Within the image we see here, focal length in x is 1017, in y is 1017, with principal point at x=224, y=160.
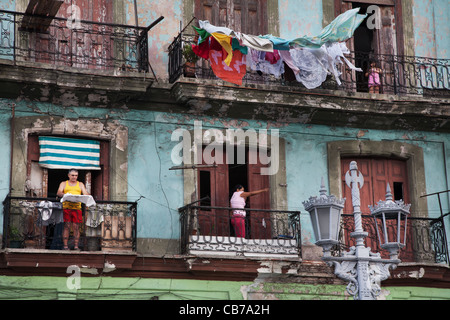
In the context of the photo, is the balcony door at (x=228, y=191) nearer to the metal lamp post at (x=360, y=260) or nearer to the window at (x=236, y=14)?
the window at (x=236, y=14)

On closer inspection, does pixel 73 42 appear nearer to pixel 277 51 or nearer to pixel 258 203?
pixel 277 51

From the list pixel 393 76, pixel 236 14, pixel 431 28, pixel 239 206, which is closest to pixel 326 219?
pixel 239 206

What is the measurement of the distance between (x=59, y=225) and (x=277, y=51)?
4680 millimetres

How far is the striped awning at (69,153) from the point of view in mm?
16453

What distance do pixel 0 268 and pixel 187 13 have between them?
18.3 ft

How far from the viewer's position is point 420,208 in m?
17.9

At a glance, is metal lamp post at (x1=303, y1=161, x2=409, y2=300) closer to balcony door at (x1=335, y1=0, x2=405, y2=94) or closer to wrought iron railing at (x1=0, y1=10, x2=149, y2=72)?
wrought iron railing at (x1=0, y1=10, x2=149, y2=72)

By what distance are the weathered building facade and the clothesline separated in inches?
13.0

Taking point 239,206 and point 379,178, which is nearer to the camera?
point 239,206

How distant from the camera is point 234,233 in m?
17.1

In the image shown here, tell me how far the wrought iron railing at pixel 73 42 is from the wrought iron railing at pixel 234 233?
267cm

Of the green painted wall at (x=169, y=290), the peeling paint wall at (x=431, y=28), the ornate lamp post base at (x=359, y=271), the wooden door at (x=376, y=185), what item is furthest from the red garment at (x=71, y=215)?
the peeling paint wall at (x=431, y=28)

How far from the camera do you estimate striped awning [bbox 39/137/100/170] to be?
1645cm
